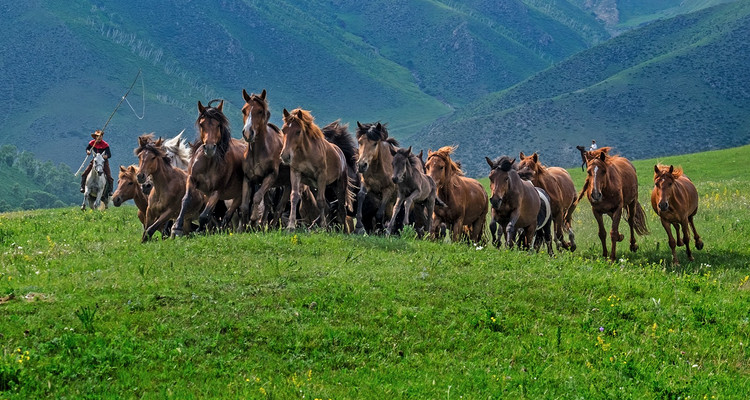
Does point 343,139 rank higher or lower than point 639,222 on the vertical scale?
higher

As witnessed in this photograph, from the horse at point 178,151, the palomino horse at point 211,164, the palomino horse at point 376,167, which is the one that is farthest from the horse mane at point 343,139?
the palomino horse at point 211,164

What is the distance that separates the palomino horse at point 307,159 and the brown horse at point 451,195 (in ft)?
8.06

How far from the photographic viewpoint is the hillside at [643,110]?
128 metres

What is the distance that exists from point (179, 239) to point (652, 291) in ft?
27.5

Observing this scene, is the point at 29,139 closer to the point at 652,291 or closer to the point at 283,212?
the point at 283,212

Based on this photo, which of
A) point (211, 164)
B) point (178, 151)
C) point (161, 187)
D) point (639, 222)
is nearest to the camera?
point (211, 164)

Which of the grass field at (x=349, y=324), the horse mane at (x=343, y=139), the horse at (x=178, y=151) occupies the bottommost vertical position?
the grass field at (x=349, y=324)

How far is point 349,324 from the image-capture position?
33.2 ft

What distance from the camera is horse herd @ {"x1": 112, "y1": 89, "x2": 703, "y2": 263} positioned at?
16625mm

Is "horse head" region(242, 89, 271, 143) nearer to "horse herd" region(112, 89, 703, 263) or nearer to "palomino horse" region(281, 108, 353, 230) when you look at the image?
"horse herd" region(112, 89, 703, 263)

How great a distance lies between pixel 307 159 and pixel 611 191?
27.9 feet

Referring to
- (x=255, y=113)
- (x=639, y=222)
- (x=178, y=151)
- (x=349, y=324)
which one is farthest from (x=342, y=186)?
(x=639, y=222)

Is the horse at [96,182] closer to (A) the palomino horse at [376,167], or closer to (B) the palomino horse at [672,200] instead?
(A) the palomino horse at [376,167]

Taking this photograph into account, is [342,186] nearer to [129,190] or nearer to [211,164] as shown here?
[211,164]
